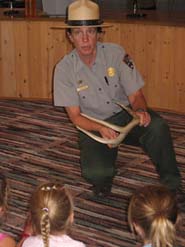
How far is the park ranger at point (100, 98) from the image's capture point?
328 centimetres

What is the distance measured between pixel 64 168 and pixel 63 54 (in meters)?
1.82

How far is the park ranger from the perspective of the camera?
3.28 m

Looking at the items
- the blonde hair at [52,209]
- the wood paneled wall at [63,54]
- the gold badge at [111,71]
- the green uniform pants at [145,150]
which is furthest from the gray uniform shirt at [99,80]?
the wood paneled wall at [63,54]

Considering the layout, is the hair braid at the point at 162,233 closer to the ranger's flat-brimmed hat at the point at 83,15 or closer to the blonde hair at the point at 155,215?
the blonde hair at the point at 155,215

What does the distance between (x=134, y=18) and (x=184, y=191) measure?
2476mm

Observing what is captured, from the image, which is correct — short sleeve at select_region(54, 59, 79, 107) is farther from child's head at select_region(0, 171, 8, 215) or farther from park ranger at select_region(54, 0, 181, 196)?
child's head at select_region(0, 171, 8, 215)

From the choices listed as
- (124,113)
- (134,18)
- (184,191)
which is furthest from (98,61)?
(134,18)

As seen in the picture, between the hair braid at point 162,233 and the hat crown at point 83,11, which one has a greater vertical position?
the hat crown at point 83,11

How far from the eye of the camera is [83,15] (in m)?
3.33

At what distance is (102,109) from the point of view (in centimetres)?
346

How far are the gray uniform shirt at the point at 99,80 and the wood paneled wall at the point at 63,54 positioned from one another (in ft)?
5.55

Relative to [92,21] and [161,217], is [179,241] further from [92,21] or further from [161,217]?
[92,21]

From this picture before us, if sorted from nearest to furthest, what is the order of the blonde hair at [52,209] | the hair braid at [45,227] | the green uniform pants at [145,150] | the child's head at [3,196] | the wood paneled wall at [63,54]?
the hair braid at [45,227]
the blonde hair at [52,209]
the child's head at [3,196]
the green uniform pants at [145,150]
the wood paneled wall at [63,54]

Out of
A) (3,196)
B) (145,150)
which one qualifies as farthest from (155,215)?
(145,150)
